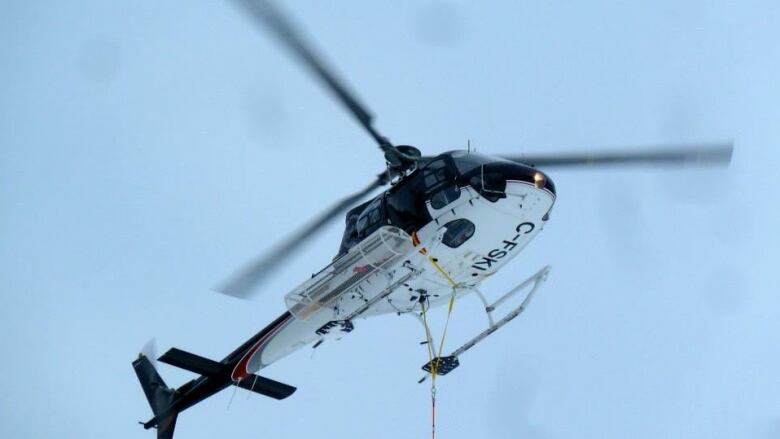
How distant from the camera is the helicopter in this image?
15.3 m

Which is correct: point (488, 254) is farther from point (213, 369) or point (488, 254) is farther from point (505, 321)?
point (213, 369)

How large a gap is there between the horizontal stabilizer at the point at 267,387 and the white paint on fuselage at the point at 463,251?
250 centimetres

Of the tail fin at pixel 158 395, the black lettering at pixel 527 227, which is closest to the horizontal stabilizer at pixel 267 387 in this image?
the tail fin at pixel 158 395

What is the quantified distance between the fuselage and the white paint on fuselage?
0.06 ft

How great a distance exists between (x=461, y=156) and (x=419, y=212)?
132 centimetres

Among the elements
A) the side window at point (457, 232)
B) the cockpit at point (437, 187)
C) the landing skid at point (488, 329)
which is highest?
the cockpit at point (437, 187)

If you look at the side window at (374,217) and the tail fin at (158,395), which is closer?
the side window at (374,217)

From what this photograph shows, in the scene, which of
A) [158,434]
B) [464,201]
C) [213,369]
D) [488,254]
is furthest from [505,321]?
[158,434]

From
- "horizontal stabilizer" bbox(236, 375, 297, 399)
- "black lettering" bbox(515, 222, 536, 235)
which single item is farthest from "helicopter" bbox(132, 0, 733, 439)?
"horizontal stabilizer" bbox(236, 375, 297, 399)

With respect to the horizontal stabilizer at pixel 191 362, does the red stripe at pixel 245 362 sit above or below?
below

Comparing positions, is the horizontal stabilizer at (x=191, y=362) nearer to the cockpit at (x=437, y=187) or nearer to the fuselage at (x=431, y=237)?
the fuselage at (x=431, y=237)

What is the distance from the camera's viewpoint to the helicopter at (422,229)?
1527 cm

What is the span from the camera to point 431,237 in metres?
15.8

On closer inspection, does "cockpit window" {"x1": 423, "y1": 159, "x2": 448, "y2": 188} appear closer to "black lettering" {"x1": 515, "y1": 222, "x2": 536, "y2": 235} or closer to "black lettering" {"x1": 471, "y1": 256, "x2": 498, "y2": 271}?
"black lettering" {"x1": 515, "y1": 222, "x2": 536, "y2": 235}
